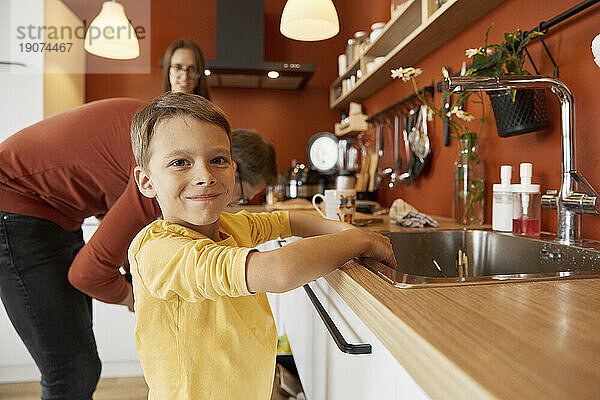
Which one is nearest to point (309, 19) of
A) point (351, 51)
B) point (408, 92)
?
point (408, 92)

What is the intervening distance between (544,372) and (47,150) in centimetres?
117

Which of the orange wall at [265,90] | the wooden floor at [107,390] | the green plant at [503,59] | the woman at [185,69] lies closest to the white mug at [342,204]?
the green plant at [503,59]

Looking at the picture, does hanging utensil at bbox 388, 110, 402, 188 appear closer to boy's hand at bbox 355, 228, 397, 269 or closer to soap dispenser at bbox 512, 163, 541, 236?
soap dispenser at bbox 512, 163, 541, 236

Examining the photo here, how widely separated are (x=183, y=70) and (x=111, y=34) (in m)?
1.01

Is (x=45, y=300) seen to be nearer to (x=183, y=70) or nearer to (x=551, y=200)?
(x=183, y=70)

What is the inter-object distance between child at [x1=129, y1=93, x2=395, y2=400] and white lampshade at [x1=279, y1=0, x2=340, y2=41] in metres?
1.36

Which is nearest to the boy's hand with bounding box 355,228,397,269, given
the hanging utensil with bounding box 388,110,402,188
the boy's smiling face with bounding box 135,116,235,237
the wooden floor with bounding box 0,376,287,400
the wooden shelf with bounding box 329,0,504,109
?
the boy's smiling face with bounding box 135,116,235,237

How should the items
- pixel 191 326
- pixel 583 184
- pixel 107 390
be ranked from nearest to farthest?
pixel 191 326, pixel 583 184, pixel 107 390

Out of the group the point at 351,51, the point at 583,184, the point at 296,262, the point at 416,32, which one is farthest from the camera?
the point at 351,51

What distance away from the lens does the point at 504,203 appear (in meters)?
1.14

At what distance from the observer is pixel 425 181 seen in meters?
1.96

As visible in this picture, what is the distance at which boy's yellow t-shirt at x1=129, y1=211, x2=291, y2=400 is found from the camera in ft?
2.08

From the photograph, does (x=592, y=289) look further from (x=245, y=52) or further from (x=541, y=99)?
(x=245, y=52)

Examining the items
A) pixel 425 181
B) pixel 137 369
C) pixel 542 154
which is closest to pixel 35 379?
pixel 137 369
